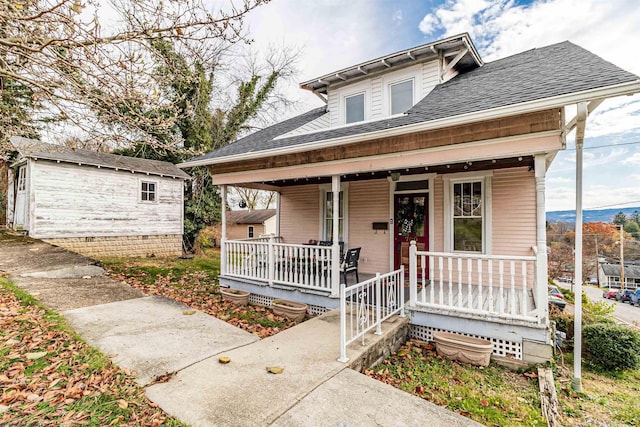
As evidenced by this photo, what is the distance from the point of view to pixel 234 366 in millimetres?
3639

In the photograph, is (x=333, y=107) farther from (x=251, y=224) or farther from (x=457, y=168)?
(x=251, y=224)

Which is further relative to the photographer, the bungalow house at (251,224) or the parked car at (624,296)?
the parked car at (624,296)

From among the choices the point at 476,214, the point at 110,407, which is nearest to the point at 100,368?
the point at 110,407

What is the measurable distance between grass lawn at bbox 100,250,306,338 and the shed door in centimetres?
535

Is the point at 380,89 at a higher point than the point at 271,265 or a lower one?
higher

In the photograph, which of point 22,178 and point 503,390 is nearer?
point 503,390

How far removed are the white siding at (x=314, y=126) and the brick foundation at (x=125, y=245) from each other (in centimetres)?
1063

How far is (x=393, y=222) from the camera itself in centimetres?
793

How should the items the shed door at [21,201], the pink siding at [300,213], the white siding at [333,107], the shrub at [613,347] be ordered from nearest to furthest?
the shrub at [613,347] < the white siding at [333,107] < the pink siding at [300,213] < the shed door at [21,201]

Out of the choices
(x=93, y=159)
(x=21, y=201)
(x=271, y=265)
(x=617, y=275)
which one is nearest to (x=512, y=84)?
(x=271, y=265)

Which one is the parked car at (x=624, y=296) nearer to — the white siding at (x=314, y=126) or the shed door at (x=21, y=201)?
the white siding at (x=314, y=126)

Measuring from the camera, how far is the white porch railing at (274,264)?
6.55 meters

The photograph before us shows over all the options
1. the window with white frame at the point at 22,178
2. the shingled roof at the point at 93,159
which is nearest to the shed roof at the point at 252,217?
the shingled roof at the point at 93,159

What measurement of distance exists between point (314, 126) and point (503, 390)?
729cm
